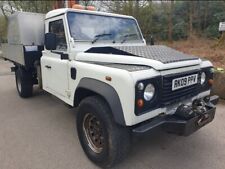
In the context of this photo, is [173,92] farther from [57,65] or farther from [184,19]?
[184,19]

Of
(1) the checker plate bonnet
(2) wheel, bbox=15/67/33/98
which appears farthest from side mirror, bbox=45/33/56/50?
(2) wheel, bbox=15/67/33/98

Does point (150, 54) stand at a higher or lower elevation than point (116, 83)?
higher

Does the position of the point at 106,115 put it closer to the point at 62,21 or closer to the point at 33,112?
the point at 62,21

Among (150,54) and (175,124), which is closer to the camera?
(175,124)

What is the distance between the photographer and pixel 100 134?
2967 mm

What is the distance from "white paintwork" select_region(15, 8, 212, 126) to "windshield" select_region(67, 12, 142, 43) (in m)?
0.10

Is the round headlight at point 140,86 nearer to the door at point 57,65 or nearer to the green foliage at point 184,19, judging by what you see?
the door at point 57,65

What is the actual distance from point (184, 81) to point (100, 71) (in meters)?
1.04

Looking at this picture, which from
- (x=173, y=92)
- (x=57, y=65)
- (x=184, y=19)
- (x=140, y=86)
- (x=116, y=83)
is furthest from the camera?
(x=184, y=19)

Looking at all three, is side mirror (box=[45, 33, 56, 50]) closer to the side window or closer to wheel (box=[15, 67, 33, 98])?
the side window

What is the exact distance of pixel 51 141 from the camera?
12.3 ft

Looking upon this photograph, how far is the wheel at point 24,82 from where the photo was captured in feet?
19.4

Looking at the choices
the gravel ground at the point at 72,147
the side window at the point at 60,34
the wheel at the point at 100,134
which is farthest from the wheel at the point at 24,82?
the wheel at the point at 100,134

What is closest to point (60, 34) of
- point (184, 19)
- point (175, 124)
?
point (175, 124)
